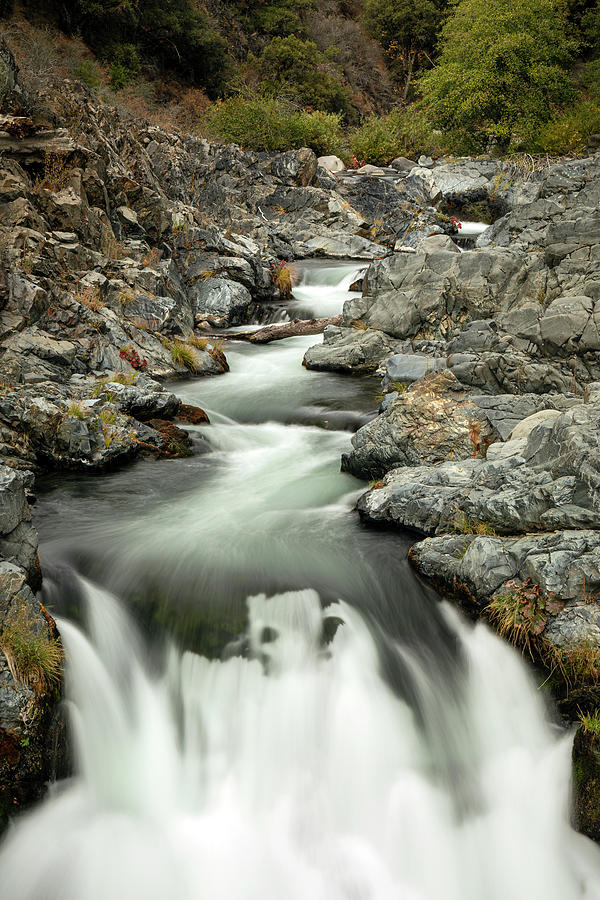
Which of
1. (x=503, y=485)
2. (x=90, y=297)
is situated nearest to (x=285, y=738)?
(x=503, y=485)

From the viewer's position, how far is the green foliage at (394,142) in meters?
29.5

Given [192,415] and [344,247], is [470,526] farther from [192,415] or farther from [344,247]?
[344,247]

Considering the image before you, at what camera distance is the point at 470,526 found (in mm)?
5766

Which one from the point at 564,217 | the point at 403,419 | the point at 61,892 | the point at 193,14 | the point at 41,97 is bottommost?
the point at 61,892

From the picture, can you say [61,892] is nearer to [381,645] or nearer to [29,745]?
[29,745]

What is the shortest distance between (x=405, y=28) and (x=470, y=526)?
46.7 metres

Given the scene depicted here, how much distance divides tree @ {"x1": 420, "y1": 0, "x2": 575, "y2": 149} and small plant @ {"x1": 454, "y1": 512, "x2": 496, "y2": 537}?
2526 centimetres

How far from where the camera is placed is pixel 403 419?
25.2ft

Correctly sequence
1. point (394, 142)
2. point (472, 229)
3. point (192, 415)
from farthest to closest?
point (394, 142) < point (472, 229) < point (192, 415)

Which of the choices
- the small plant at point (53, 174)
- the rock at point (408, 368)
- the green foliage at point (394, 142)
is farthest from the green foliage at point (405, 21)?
the rock at point (408, 368)

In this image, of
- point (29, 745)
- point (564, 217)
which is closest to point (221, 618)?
point (29, 745)

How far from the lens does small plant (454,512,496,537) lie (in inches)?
221

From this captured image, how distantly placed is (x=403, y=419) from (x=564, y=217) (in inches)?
316

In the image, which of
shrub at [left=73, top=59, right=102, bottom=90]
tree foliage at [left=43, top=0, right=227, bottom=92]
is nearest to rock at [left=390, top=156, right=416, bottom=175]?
tree foliage at [left=43, top=0, right=227, bottom=92]
